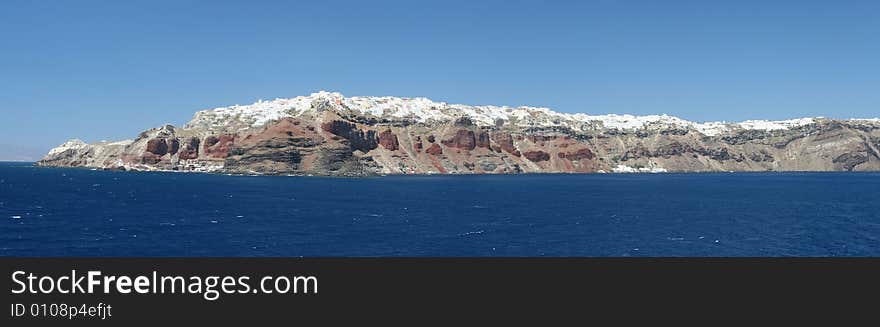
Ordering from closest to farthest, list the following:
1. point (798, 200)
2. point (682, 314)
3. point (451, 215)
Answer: point (682, 314)
point (451, 215)
point (798, 200)

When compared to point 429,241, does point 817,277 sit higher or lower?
higher

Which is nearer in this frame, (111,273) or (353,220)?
(111,273)

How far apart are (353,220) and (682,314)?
112362 millimetres

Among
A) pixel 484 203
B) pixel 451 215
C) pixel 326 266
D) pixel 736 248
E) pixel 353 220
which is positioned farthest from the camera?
pixel 484 203

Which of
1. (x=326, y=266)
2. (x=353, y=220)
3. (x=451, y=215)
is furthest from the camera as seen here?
(x=451, y=215)

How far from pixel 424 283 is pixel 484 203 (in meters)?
157

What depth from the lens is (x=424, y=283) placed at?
2239 cm

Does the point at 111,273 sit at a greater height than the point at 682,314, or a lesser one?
greater

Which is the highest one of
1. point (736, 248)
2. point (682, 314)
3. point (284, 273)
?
point (284, 273)

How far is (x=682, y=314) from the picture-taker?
68.0ft

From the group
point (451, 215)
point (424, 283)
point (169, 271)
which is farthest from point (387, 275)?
point (451, 215)

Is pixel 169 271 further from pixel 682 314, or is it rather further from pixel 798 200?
pixel 798 200

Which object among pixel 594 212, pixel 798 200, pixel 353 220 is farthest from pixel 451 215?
pixel 798 200

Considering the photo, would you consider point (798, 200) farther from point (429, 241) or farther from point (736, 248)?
point (429, 241)
